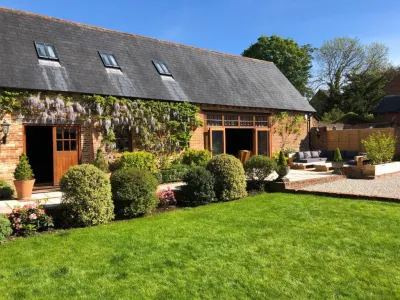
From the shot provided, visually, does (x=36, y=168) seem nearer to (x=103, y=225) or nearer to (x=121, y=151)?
(x=121, y=151)

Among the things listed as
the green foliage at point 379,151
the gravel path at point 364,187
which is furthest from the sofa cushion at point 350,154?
the gravel path at point 364,187

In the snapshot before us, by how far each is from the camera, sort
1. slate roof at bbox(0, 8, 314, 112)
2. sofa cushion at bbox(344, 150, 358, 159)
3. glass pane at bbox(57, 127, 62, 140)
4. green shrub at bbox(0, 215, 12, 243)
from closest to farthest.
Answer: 1. green shrub at bbox(0, 215, 12, 243)
2. slate roof at bbox(0, 8, 314, 112)
3. glass pane at bbox(57, 127, 62, 140)
4. sofa cushion at bbox(344, 150, 358, 159)

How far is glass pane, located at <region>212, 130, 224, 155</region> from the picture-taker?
14.7m

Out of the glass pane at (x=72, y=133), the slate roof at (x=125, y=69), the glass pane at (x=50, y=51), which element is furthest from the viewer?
the glass pane at (x=50, y=51)

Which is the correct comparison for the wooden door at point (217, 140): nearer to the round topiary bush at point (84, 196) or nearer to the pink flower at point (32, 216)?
the round topiary bush at point (84, 196)

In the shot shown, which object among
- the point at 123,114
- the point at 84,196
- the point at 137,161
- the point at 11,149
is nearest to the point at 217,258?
the point at 84,196

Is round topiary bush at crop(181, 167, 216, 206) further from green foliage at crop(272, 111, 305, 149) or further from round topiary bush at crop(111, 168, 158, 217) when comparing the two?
green foliage at crop(272, 111, 305, 149)

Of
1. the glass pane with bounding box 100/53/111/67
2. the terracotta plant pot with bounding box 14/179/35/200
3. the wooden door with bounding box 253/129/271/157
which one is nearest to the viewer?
the terracotta plant pot with bounding box 14/179/35/200

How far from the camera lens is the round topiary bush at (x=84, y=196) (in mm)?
6059

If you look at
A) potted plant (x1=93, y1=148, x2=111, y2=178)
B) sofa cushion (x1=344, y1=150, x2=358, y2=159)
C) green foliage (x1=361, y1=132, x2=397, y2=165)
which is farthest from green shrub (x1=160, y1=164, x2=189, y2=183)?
sofa cushion (x1=344, y1=150, x2=358, y2=159)

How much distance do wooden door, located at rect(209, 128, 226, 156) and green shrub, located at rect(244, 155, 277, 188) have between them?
5012 millimetres

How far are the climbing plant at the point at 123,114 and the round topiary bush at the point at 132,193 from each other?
4.74 m

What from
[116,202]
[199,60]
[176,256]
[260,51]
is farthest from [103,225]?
[260,51]

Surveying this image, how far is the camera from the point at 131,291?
355 cm
